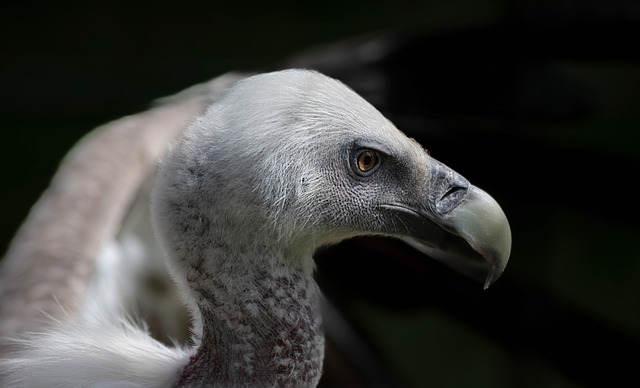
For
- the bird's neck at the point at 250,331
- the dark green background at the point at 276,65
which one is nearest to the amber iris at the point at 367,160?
the bird's neck at the point at 250,331

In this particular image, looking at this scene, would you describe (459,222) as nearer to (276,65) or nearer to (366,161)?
(366,161)

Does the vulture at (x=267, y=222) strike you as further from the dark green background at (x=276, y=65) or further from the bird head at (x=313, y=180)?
the dark green background at (x=276, y=65)

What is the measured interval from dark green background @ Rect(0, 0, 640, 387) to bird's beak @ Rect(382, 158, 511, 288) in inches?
44.3

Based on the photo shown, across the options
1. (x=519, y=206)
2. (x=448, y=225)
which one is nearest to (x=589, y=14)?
(x=519, y=206)

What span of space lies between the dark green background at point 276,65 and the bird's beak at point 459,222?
1126mm

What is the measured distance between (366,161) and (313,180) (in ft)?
0.24

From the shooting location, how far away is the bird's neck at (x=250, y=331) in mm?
1293

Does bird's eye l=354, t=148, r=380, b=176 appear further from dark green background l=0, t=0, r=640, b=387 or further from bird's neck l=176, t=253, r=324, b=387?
dark green background l=0, t=0, r=640, b=387

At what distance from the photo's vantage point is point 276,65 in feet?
10.8

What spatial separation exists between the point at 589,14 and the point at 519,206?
560 millimetres

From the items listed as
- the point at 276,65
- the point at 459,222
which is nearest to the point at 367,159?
the point at 459,222

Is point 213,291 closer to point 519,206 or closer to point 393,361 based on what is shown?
point 519,206

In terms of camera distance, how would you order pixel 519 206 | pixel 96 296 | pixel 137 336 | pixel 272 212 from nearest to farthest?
pixel 272 212 → pixel 137 336 → pixel 96 296 → pixel 519 206

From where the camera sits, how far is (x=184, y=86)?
409cm
